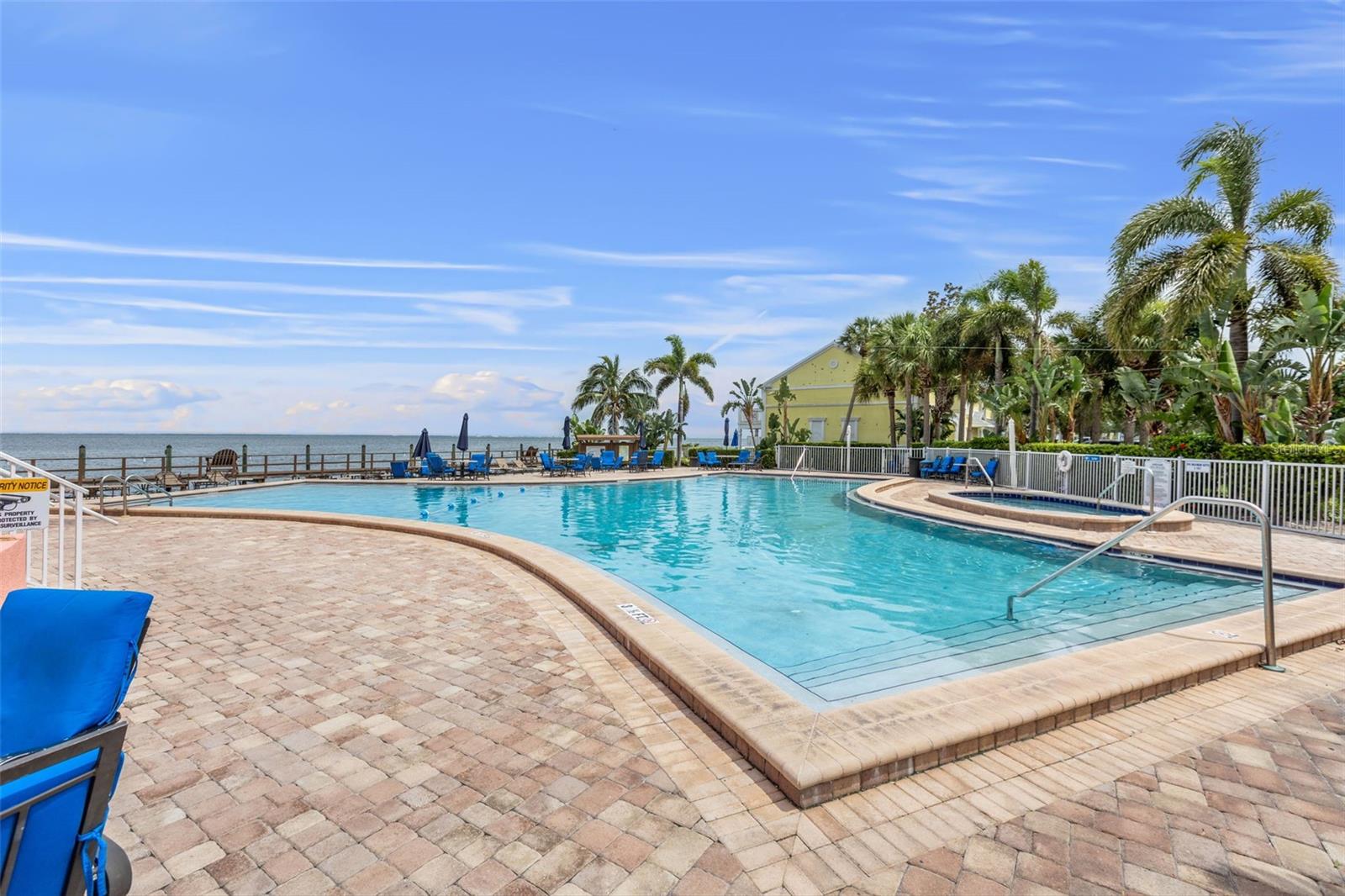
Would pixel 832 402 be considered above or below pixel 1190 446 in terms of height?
above

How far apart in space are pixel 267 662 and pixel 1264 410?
705 inches

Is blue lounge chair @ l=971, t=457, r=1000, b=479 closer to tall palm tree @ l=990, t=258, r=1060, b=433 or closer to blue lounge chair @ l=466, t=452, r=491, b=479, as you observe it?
tall palm tree @ l=990, t=258, r=1060, b=433

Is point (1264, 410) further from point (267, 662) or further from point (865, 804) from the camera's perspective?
point (267, 662)

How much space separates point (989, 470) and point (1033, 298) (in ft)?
31.2

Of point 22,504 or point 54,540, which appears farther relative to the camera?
point 54,540

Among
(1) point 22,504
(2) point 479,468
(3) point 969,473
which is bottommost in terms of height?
(2) point 479,468

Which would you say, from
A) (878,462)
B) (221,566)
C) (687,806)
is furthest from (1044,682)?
(878,462)

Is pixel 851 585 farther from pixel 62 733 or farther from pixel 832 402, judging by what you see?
pixel 832 402

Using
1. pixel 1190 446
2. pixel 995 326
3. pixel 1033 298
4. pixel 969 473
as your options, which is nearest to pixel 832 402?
pixel 995 326

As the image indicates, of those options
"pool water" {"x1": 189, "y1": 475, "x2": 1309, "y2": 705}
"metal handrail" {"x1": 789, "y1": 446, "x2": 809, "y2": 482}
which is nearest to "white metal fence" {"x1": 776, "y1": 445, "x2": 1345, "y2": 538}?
Result: "pool water" {"x1": 189, "y1": 475, "x2": 1309, "y2": 705}

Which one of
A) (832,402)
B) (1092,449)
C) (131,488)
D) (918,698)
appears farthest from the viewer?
(832,402)

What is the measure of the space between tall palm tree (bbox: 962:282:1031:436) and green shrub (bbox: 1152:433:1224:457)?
37.4 feet

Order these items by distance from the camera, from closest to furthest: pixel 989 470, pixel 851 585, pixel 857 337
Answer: pixel 851 585 → pixel 989 470 → pixel 857 337

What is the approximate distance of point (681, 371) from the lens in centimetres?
3469
